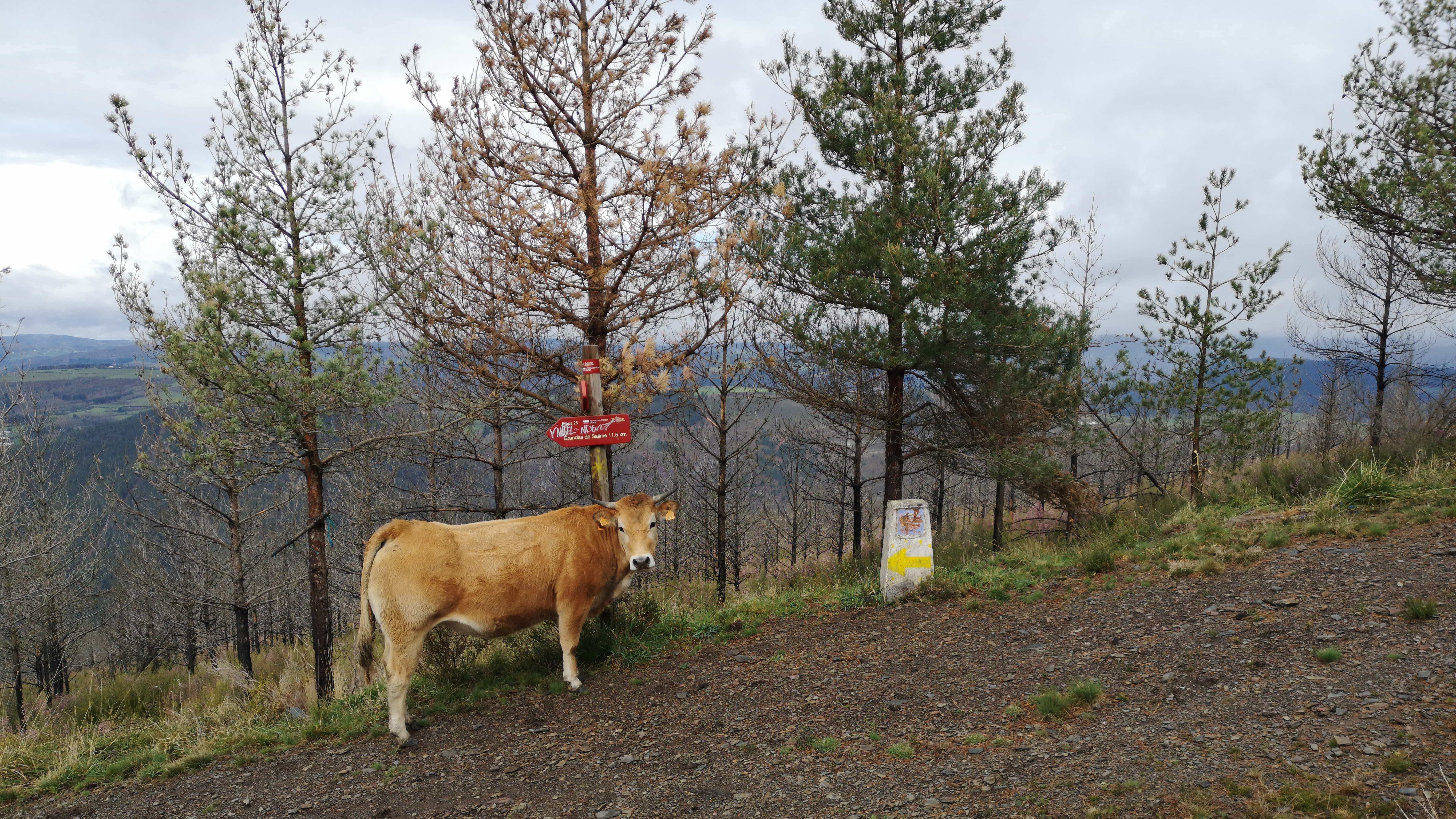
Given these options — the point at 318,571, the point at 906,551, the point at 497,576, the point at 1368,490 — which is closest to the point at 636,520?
the point at 497,576

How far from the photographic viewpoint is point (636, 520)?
21.2 feet

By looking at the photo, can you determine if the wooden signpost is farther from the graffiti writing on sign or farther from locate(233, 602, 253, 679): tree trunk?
locate(233, 602, 253, 679): tree trunk

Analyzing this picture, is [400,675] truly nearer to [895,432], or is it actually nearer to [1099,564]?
[1099,564]

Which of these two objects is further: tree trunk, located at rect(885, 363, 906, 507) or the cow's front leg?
tree trunk, located at rect(885, 363, 906, 507)

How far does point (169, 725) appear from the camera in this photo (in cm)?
675

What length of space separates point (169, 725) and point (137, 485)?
292ft

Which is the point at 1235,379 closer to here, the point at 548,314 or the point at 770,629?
the point at 770,629

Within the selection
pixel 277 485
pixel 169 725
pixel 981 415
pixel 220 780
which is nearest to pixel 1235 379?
pixel 981 415

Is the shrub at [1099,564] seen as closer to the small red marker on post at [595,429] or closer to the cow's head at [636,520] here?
the cow's head at [636,520]

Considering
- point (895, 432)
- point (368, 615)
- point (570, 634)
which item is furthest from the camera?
point (895, 432)

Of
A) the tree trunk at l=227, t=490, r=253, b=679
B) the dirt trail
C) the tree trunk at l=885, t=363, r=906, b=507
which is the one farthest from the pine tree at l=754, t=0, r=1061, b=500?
the tree trunk at l=227, t=490, r=253, b=679

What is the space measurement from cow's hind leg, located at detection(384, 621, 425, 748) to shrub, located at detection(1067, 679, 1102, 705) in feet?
16.8

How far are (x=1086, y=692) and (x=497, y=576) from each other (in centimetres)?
478

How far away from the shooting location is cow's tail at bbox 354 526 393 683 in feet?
19.0
